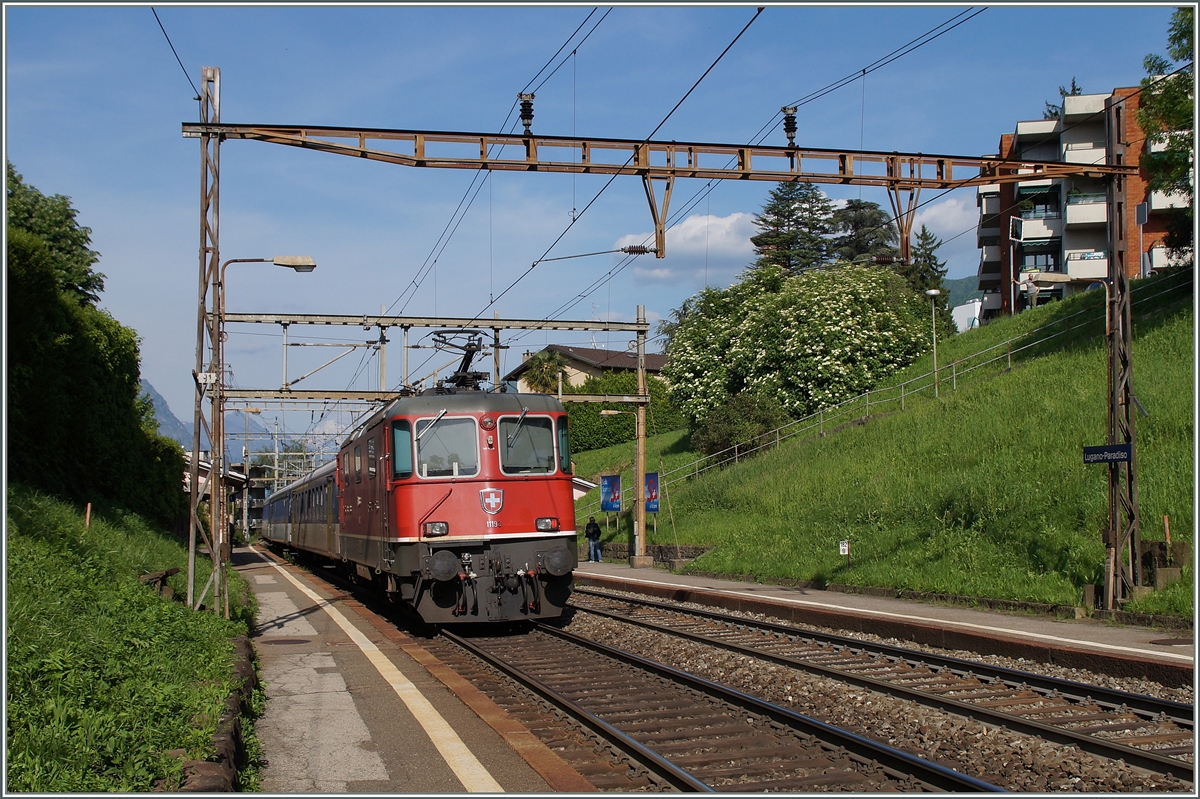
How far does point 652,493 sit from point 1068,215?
30991mm

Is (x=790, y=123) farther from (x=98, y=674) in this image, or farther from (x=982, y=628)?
(x=98, y=674)

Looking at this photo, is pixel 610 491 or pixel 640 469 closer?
pixel 640 469

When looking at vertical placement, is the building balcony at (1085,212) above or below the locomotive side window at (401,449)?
above

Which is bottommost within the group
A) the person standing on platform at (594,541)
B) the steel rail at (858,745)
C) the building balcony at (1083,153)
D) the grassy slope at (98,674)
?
the person standing on platform at (594,541)

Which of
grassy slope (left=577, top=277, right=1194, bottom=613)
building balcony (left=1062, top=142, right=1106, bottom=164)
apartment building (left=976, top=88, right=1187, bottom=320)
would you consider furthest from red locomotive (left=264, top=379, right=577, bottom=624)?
building balcony (left=1062, top=142, right=1106, bottom=164)

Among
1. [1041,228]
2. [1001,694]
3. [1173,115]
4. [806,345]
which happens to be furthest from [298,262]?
[1041,228]

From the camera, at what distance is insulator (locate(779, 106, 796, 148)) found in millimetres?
16359

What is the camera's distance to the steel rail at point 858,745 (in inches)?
242

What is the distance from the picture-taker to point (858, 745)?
6961mm

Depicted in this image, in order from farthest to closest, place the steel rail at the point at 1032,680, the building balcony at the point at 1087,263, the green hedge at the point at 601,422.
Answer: the green hedge at the point at 601,422 < the building balcony at the point at 1087,263 < the steel rail at the point at 1032,680

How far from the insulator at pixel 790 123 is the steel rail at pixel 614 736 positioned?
1003 centimetres

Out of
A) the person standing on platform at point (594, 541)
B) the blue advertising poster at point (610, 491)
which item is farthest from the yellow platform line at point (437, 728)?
the person standing on platform at point (594, 541)

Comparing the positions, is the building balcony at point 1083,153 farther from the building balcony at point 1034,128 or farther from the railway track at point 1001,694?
the railway track at point 1001,694

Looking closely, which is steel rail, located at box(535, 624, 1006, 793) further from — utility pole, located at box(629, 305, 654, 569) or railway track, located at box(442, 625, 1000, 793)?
utility pole, located at box(629, 305, 654, 569)
